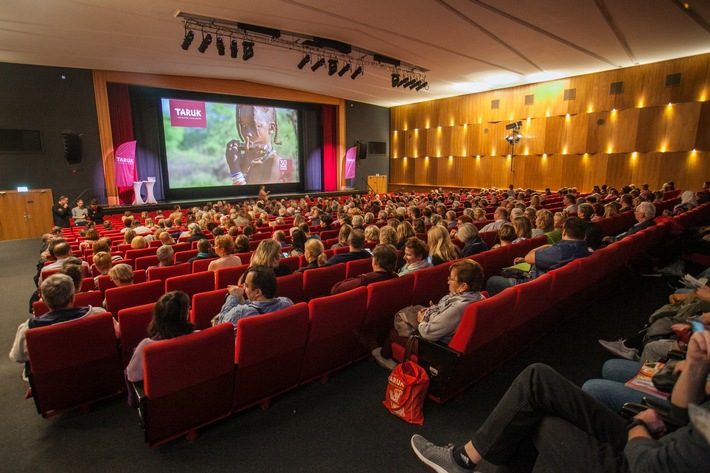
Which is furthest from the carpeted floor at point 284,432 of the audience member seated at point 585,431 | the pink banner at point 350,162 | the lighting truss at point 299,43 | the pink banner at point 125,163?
the pink banner at point 350,162

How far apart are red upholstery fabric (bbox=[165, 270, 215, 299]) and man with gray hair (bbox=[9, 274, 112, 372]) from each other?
966 millimetres

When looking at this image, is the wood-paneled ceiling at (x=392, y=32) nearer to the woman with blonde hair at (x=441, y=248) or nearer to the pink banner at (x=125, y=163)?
the pink banner at (x=125, y=163)

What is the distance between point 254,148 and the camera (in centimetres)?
1631

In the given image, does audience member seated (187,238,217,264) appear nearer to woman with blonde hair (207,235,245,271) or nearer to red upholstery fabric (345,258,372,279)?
woman with blonde hair (207,235,245,271)

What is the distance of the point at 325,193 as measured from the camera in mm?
17641

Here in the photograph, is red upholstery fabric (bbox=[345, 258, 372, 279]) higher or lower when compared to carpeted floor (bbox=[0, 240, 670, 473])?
higher

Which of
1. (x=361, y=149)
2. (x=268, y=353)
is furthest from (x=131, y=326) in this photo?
(x=361, y=149)

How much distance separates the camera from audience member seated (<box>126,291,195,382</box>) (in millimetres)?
2184

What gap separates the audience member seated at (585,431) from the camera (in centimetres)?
123

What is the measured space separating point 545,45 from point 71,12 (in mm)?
11157

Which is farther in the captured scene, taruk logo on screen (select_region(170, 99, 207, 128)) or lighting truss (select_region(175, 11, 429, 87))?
taruk logo on screen (select_region(170, 99, 207, 128))

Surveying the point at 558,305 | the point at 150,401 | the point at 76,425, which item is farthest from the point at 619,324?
the point at 76,425

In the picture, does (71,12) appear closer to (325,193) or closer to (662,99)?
(325,193)

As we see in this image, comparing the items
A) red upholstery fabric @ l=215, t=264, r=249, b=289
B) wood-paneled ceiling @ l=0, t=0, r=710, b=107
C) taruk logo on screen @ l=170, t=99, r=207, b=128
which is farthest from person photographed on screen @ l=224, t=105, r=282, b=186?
red upholstery fabric @ l=215, t=264, r=249, b=289
